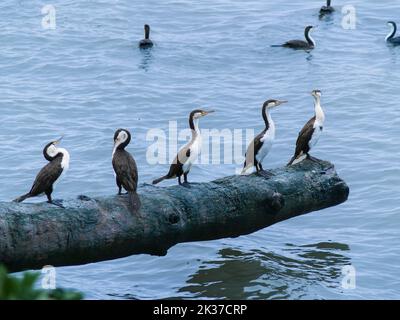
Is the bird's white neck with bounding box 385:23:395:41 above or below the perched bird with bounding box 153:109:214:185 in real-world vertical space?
above

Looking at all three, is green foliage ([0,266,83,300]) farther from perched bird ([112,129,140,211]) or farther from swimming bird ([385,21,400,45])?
swimming bird ([385,21,400,45])

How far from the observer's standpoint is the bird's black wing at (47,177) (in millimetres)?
12766

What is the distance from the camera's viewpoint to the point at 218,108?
24.0m

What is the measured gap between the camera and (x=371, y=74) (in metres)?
26.8

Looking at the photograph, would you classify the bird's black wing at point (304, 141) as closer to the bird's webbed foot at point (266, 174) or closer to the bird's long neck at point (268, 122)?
the bird's long neck at point (268, 122)

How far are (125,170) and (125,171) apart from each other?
Answer: 0.16 ft

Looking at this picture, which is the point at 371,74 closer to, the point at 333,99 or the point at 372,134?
the point at 333,99

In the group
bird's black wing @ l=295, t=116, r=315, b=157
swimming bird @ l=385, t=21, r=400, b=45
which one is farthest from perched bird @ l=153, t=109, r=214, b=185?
swimming bird @ l=385, t=21, r=400, b=45

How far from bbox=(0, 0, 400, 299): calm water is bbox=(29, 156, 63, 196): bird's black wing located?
180 centimetres

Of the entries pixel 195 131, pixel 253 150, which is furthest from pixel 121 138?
pixel 253 150

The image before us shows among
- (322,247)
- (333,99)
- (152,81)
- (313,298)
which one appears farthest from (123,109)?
(313,298)

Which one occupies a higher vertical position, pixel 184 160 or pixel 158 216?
pixel 184 160

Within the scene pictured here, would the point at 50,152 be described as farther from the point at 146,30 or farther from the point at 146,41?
the point at 146,30

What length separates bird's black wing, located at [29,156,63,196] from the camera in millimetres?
12766
